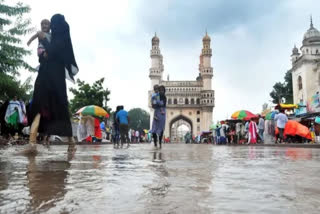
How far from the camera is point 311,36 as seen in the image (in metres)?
37.1

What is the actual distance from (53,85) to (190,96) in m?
58.5

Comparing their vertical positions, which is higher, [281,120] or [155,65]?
[155,65]

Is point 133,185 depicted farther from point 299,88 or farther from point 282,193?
point 299,88

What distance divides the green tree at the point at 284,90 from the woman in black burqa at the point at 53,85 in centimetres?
5013

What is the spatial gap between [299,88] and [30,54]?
95.9 ft

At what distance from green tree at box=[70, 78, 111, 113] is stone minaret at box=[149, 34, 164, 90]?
99.5 feet

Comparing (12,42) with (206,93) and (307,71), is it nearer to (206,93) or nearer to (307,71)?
(307,71)

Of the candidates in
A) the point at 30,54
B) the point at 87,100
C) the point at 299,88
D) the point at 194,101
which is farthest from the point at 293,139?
the point at 194,101

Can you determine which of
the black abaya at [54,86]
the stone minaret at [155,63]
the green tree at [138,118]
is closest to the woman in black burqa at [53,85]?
the black abaya at [54,86]

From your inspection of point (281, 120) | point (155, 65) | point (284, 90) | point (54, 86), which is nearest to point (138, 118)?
point (155, 65)

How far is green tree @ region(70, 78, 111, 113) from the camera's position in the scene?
27219 millimetres

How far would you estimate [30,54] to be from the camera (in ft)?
39.2

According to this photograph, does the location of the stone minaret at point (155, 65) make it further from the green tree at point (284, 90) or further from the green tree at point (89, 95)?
the green tree at point (89, 95)

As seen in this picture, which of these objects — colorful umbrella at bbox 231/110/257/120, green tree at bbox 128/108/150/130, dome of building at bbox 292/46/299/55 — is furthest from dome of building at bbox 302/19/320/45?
green tree at bbox 128/108/150/130
